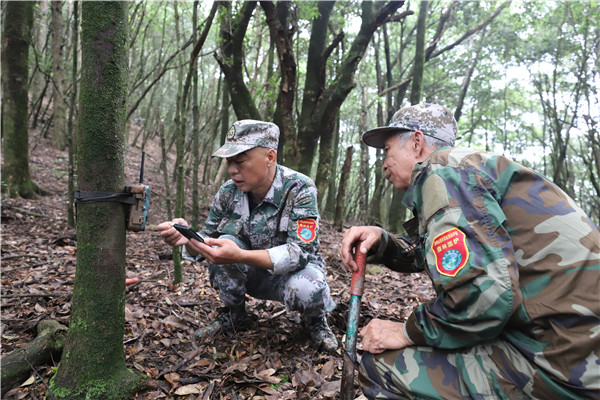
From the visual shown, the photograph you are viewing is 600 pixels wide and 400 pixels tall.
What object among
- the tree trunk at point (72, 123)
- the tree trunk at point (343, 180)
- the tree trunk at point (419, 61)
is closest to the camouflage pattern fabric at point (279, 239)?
the tree trunk at point (72, 123)

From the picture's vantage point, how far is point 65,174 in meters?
10.2

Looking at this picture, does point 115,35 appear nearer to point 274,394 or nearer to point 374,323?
point 374,323

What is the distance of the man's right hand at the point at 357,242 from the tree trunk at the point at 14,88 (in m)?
7.28

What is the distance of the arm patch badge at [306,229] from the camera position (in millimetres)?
2656

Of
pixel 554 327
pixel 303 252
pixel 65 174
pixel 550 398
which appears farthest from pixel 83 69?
pixel 65 174

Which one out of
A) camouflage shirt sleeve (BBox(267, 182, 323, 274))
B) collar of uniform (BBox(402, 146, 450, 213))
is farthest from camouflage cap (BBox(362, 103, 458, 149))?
camouflage shirt sleeve (BBox(267, 182, 323, 274))

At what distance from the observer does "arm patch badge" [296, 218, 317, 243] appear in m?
2.66

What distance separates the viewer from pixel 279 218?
115 inches

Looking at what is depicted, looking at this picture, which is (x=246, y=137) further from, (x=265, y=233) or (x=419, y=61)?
(x=419, y=61)

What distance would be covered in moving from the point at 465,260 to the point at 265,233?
180cm

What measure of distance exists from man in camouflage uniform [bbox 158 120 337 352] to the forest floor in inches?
9.8

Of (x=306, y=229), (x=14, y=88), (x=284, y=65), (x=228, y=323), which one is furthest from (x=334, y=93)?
(x=14, y=88)

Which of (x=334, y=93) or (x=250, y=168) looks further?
(x=334, y=93)

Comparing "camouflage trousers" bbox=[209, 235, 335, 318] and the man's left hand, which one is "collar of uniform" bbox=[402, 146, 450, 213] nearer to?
the man's left hand
